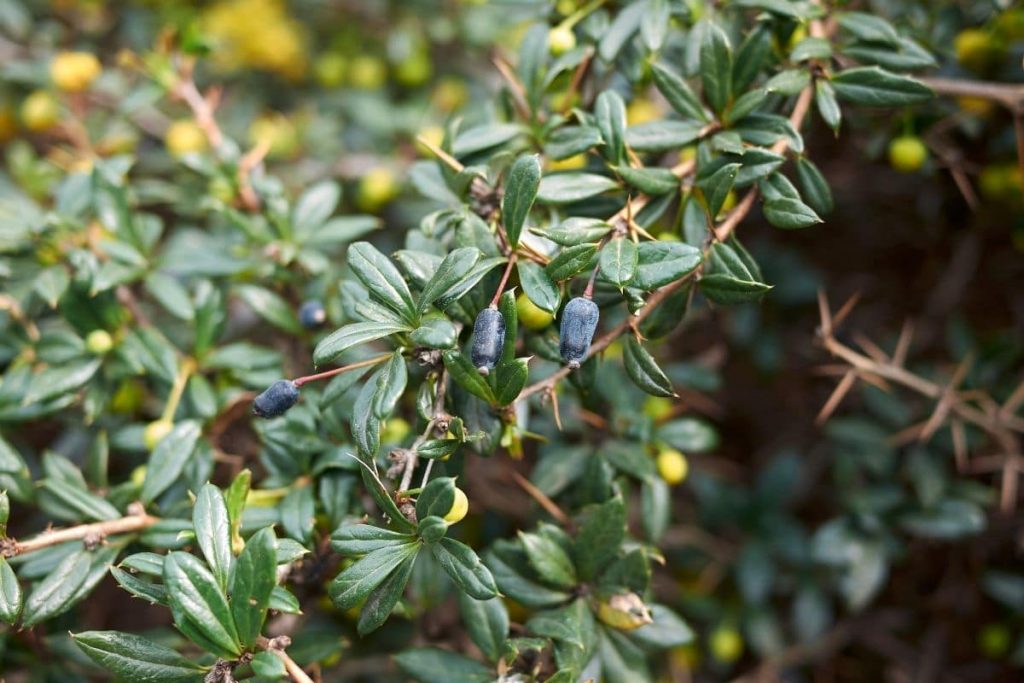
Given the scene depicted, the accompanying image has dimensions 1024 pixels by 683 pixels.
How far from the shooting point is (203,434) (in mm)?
1484

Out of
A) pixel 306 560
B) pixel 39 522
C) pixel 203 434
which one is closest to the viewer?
pixel 306 560

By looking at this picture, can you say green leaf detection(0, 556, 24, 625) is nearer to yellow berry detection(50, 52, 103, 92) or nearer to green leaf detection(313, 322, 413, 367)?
green leaf detection(313, 322, 413, 367)

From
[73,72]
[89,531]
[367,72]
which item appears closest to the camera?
[89,531]

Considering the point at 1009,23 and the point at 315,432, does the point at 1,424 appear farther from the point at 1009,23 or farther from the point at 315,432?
the point at 1009,23

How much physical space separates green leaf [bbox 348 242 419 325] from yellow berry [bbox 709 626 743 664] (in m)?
1.31

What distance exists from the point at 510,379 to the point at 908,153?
3.49 ft

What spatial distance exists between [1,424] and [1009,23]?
6.91 feet

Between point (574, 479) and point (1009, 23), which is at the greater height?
point (1009, 23)

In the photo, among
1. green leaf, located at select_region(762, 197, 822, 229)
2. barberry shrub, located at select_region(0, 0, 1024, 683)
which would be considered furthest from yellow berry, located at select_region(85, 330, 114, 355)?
green leaf, located at select_region(762, 197, 822, 229)

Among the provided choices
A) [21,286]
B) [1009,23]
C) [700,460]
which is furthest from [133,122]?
[1009,23]

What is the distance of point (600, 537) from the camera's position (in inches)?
51.5

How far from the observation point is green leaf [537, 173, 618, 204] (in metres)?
1.26

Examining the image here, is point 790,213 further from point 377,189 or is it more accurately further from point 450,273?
point 377,189

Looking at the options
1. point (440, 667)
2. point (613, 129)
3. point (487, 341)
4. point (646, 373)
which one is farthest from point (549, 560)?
point (613, 129)
